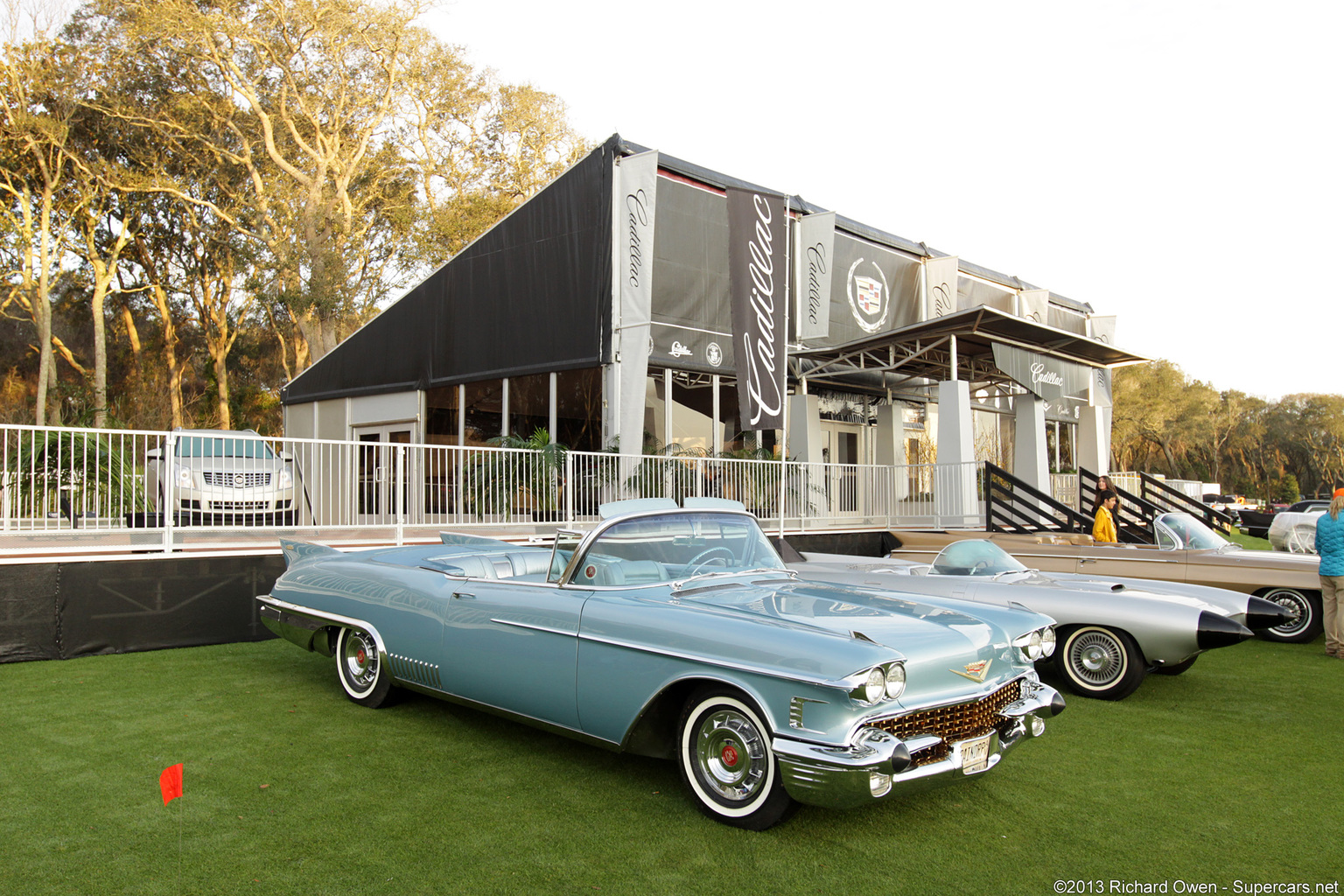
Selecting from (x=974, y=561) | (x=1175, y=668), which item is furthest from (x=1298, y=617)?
(x=974, y=561)

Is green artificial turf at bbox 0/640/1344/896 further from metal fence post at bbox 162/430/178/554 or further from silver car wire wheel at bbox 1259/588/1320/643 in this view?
silver car wire wheel at bbox 1259/588/1320/643

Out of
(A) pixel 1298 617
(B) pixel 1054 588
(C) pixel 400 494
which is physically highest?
(C) pixel 400 494

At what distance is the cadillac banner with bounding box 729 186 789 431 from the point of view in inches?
542

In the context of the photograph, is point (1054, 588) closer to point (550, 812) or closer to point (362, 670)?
point (550, 812)

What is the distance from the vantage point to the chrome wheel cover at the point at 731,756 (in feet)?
12.0

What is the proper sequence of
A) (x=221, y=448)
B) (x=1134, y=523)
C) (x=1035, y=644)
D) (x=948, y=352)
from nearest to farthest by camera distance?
(x=1035, y=644) → (x=221, y=448) → (x=1134, y=523) → (x=948, y=352)

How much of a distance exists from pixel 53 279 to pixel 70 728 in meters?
34.5

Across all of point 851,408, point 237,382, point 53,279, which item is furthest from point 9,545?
point 237,382

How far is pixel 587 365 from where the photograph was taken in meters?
14.6

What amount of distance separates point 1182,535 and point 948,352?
7.99 metres

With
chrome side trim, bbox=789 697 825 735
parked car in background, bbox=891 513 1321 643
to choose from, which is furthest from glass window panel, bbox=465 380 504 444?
chrome side trim, bbox=789 697 825 735

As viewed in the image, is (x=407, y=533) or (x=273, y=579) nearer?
(x=273, y=579)

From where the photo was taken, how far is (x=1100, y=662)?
6289mm

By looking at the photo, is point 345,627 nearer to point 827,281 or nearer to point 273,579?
point 273,579
